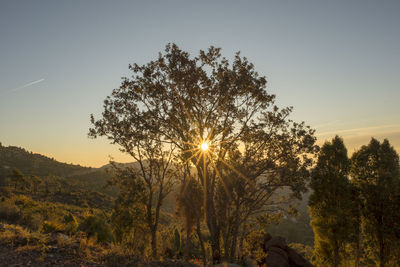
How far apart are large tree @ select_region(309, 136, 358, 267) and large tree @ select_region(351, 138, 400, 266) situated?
3.00ft

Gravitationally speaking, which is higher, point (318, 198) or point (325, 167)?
point (325, 167)

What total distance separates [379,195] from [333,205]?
3.52 metres

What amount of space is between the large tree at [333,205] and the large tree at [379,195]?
35.9 inches

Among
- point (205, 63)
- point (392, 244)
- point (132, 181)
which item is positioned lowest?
point (392, 244)

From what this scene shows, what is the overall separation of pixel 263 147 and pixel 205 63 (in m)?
5.92

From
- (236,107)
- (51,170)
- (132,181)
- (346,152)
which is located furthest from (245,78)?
(51,170)

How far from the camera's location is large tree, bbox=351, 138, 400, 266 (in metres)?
20.3

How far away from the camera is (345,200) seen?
20969 mm

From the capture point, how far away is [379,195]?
20.7 metres

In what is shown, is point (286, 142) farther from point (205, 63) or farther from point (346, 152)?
point (346, 152)

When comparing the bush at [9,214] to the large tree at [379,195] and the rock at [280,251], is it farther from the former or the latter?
the large tree at [379,195]

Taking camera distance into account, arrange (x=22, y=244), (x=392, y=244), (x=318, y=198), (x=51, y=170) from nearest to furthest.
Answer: (x=22, y=244) < (x=392, y=244) < (x=318, y=198) < (x=51, y=170)

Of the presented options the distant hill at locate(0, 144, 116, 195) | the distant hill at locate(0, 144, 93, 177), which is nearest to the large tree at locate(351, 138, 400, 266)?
the distant hill at locate(0, 144, 116, 195)

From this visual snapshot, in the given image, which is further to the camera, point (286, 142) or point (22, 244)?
point (286, 142)
